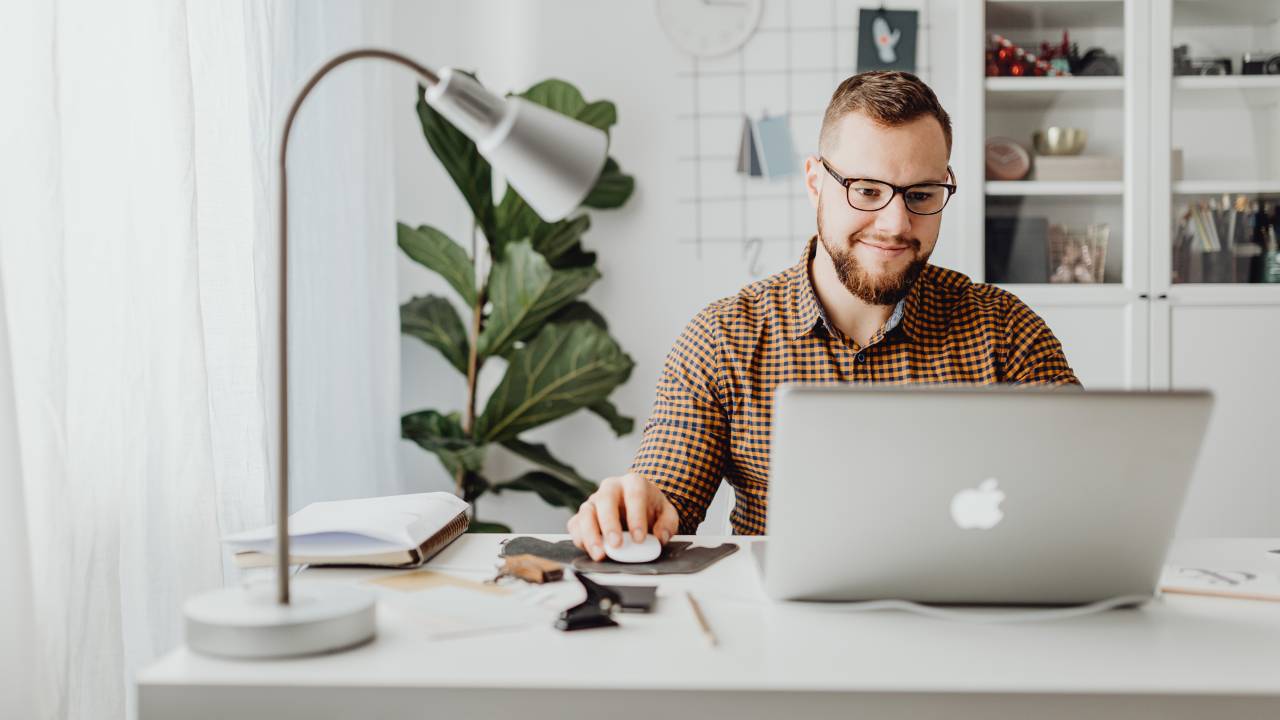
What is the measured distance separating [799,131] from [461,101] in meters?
2.25

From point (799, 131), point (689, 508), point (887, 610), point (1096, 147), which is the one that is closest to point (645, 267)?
point (799, 131)

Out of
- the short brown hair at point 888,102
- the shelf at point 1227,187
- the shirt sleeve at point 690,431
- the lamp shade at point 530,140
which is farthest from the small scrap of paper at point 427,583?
the shelf at point 1227,187

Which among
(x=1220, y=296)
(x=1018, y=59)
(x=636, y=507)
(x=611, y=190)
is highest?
(x=1018, y=59)

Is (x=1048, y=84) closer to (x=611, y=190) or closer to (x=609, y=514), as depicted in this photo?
(x=611, y=190)

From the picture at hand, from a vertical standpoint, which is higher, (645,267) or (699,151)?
(699,151)

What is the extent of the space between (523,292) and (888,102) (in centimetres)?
124

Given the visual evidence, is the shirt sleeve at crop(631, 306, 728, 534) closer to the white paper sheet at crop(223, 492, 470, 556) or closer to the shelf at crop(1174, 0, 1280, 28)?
the white paper sheet at crop(223, 492, 470, 556)

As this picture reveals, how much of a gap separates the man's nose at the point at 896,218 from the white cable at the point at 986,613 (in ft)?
2.45

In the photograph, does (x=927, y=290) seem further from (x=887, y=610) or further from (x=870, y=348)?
(x=887, y=610)

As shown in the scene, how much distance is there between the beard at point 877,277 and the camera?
1.58 m

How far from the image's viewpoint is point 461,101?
2.71 ft

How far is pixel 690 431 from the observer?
156 cm

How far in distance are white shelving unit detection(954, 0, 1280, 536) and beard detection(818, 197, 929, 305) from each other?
4.15 ft

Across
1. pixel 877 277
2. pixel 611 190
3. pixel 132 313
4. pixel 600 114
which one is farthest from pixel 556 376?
pixel 132 313
